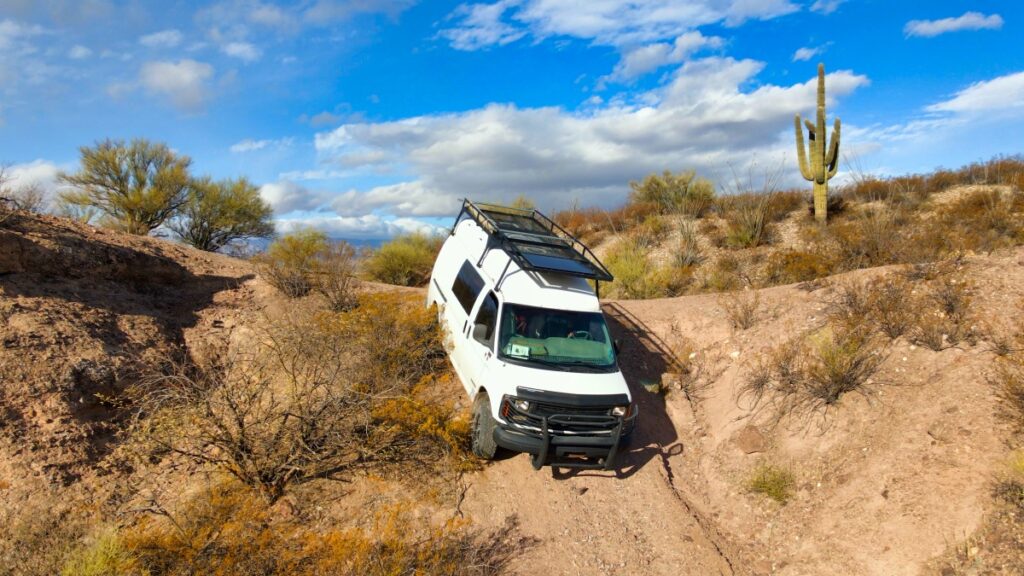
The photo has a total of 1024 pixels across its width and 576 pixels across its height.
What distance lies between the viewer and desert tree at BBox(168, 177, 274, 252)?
1748 centimetres

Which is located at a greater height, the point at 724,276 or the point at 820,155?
the point at 820,155

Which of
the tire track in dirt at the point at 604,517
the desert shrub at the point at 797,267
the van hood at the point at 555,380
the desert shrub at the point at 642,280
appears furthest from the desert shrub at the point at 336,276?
the desert shrub at the point at 797,267

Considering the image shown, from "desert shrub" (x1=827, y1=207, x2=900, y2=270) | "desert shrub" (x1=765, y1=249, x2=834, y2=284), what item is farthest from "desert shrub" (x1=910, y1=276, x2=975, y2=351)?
"desert shrub" (x1=765, y1=249, x2=834, y2=284)

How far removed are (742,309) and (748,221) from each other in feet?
27.9

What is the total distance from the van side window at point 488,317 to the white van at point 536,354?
2cm

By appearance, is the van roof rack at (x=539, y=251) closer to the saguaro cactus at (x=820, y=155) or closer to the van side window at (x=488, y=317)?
the van side window at (x=488, y=317)

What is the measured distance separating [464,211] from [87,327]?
6.37 meters

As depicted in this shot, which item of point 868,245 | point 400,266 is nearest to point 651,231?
point 868,245

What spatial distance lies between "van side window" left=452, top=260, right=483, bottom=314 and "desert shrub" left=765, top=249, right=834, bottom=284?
800 centimetres

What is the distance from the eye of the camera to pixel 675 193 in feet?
75.3

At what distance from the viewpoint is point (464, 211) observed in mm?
10547

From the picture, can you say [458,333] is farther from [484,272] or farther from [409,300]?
[409,300]

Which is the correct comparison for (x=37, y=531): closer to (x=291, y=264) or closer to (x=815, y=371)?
(x=291, y=264)

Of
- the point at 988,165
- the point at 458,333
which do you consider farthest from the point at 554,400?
the point at 988,165
